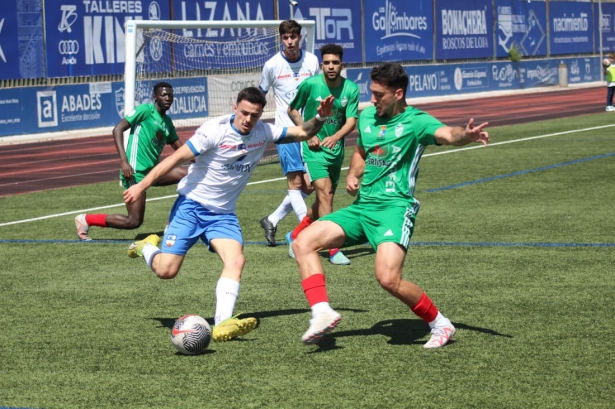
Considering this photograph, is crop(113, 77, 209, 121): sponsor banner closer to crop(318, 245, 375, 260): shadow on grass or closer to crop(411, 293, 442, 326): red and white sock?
crop(318, 245, 375, 260): shadow on grass

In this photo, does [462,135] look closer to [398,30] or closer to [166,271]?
[166,271]

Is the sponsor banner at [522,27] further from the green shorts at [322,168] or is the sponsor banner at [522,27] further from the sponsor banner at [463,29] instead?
the green shorts at [322,168]

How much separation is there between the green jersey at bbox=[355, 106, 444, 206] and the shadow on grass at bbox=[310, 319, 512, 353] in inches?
35.4

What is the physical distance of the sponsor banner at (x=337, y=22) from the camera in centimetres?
4219

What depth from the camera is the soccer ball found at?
261 inches

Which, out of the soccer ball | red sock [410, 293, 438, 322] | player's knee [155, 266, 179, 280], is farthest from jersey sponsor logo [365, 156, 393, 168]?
player's knee [155, 266, 179, 280]

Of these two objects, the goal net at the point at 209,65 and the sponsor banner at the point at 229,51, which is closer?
the goal net at the point at 209,65

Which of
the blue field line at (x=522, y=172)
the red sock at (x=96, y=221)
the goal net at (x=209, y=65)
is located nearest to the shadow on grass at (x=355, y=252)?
the red sock at (x=96, y=221)

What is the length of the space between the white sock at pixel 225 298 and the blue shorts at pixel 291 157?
13.0ft

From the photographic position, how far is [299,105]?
33.7 ft

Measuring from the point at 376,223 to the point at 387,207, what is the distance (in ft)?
0.45

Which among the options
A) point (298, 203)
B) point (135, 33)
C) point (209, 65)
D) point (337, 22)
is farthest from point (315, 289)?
point (337, 22)

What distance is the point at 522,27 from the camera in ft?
188

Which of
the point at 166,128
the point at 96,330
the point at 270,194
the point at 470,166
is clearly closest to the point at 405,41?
the point at 470,166
